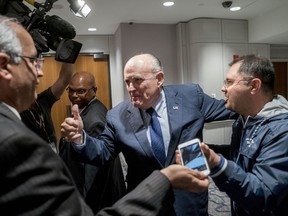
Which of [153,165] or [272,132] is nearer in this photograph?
[272,132]

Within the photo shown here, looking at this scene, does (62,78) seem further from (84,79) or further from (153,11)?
(153,11)

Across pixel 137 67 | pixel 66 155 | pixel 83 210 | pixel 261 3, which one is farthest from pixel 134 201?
pixel 261 3

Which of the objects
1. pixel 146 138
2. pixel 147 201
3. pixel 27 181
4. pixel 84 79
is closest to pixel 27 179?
pixel 27 181

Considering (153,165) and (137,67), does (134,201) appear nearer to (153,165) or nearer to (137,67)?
(153,165)

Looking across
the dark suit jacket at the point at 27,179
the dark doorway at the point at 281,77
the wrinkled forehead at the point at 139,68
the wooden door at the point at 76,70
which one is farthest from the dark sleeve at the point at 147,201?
the dark doorway at the point at 281,77

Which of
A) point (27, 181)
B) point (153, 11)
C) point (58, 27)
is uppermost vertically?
point (153, 11)

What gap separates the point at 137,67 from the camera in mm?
1475

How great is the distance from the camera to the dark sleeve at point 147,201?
70cm

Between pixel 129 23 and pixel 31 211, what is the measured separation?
177 inches

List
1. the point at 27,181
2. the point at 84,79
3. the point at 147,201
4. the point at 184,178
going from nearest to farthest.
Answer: the point at 27,181, the point at 147,201, the point at 184,178, the point at 84,79

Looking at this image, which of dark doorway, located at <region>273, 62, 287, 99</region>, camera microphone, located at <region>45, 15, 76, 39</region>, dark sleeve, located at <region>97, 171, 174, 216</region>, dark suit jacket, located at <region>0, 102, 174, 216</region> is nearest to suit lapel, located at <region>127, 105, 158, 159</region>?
camera microphone, located at <region>45, 15, 76, 39</region>

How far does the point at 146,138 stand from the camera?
1.40 m

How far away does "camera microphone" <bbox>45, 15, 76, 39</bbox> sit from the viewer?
140 centimetres

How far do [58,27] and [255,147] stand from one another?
1.09 metres
